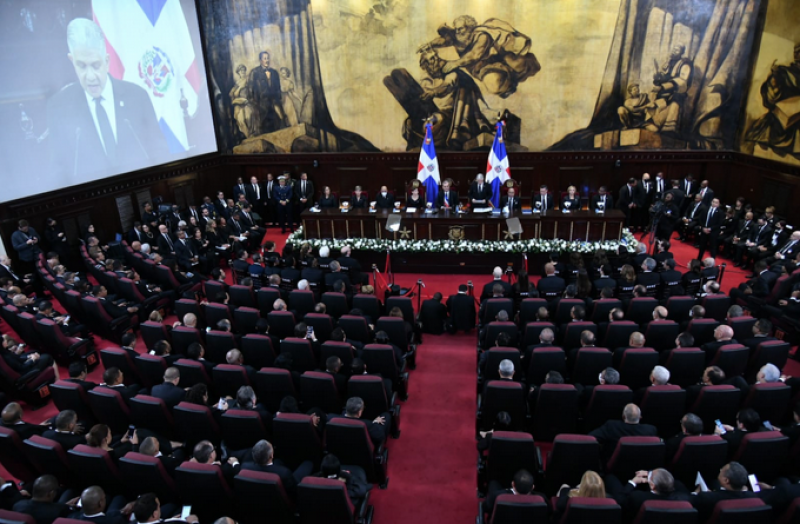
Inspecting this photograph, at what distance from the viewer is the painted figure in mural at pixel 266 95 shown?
1658 cm

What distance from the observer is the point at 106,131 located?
13164mm

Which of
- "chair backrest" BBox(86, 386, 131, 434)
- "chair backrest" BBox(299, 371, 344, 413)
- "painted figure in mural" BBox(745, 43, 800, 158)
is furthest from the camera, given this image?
"painted figure in mural" BBox(745, 43, 800, 158)

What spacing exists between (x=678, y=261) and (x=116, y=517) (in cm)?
1320

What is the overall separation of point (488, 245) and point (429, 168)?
9.62ft

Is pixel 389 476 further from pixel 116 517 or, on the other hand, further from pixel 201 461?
pixel 116 517

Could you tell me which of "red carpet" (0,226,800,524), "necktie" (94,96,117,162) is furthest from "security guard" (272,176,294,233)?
"red carpet" (0,226,800,524)

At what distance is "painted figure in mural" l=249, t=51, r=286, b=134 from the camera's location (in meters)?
16.6

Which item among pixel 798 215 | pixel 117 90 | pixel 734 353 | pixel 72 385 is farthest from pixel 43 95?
pixel 798 215

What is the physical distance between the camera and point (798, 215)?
1265 centimetres

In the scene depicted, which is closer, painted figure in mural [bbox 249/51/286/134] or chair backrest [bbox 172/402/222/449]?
chair backrest [bbox 172/402/222/449]

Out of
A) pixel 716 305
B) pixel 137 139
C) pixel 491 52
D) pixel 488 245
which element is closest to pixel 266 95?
pixel 137 139

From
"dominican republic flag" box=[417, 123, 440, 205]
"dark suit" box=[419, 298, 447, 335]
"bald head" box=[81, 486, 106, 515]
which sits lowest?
"dark suit" box=[419, 298, 447, 335]

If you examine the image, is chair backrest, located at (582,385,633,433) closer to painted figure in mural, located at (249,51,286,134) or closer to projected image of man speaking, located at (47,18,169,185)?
projected image of man speaking, located at (47,18,169,185)

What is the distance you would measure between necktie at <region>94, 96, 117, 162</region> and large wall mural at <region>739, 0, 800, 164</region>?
58.7ft
